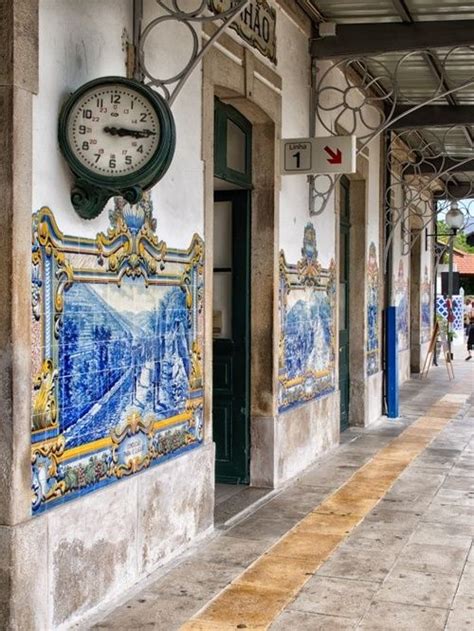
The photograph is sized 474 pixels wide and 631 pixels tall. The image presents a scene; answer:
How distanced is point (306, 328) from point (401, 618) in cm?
424

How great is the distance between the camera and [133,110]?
4.33 m

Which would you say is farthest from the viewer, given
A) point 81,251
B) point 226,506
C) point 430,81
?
point 430,81

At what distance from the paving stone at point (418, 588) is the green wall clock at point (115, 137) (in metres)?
2.54

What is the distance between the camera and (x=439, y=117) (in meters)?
10.9

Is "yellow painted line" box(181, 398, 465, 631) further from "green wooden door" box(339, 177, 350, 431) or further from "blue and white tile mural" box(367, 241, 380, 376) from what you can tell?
"blue and white tile mural" box(367, 241, 380, 376)

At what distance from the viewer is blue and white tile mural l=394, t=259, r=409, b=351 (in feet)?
52.3

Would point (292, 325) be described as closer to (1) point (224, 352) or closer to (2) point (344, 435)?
(1) point (224, 352)

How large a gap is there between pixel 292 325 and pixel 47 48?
14.3 ft

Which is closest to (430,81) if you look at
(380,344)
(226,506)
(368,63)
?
(368,63)

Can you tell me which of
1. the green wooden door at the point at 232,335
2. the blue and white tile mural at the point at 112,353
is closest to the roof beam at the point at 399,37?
the green wooden door at the point at 232,335

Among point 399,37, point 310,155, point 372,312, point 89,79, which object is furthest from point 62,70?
point 372,312

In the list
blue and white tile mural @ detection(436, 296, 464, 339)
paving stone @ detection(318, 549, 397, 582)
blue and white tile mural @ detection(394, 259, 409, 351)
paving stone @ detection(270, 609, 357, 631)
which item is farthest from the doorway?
blue and white tile mural @ detection(436, 296, 464, 339)

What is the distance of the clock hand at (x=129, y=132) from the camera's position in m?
4.28

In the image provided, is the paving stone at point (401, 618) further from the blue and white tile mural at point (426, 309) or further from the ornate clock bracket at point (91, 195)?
the blue and white tile mural at point (426, 309)
